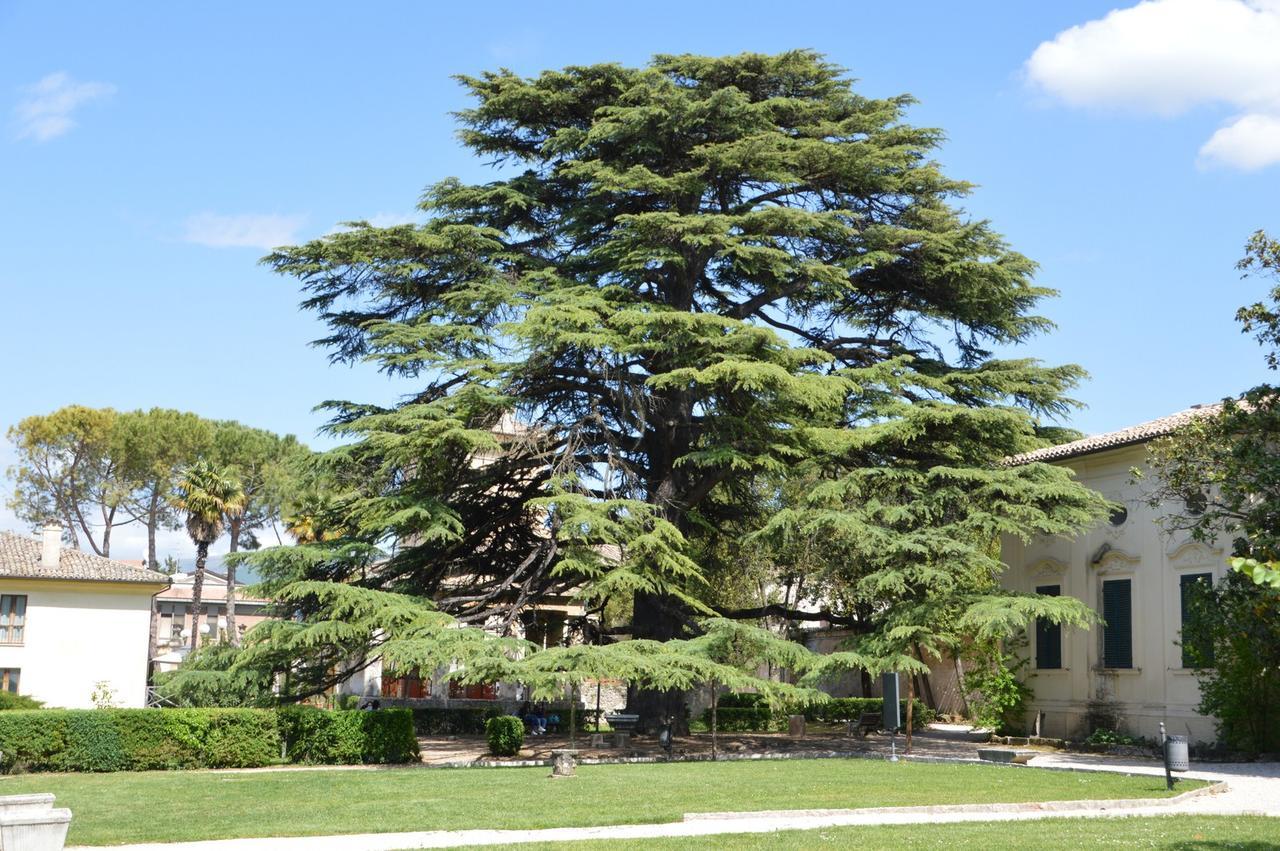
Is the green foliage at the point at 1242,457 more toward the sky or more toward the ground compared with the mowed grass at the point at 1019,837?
more toward the sky

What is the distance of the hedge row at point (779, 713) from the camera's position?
3506 centimetres

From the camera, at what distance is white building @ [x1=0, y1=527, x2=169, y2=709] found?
125 feet

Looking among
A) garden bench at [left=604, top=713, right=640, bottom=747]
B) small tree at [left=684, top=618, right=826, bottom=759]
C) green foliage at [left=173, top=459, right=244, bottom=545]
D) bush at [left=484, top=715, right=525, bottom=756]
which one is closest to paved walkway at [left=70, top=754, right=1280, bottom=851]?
small tree at [left=684, top=618, right=826, bottom=759]

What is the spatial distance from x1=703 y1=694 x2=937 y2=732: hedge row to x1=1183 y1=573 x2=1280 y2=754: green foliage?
11675mm

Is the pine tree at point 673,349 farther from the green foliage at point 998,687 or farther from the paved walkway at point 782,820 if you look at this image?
the paved walkway at point 782,820

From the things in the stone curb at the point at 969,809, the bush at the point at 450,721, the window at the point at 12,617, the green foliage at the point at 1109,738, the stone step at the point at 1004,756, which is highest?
the window at the point at 12,617

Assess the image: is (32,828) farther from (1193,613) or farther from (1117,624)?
(1117,624)

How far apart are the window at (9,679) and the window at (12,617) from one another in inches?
36.2

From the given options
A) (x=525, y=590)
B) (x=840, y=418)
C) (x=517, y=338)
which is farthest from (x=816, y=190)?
(x=525, y=590)

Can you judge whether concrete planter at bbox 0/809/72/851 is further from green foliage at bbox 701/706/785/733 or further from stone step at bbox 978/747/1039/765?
green foliage at bbox 701/706/785/733

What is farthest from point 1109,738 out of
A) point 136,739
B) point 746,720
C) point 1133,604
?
point 136,739

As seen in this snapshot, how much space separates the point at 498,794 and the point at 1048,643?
1590 cm

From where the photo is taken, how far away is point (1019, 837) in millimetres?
12539

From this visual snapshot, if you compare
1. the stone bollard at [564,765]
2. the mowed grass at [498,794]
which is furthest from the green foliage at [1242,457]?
the stone bollard at [564,765]
